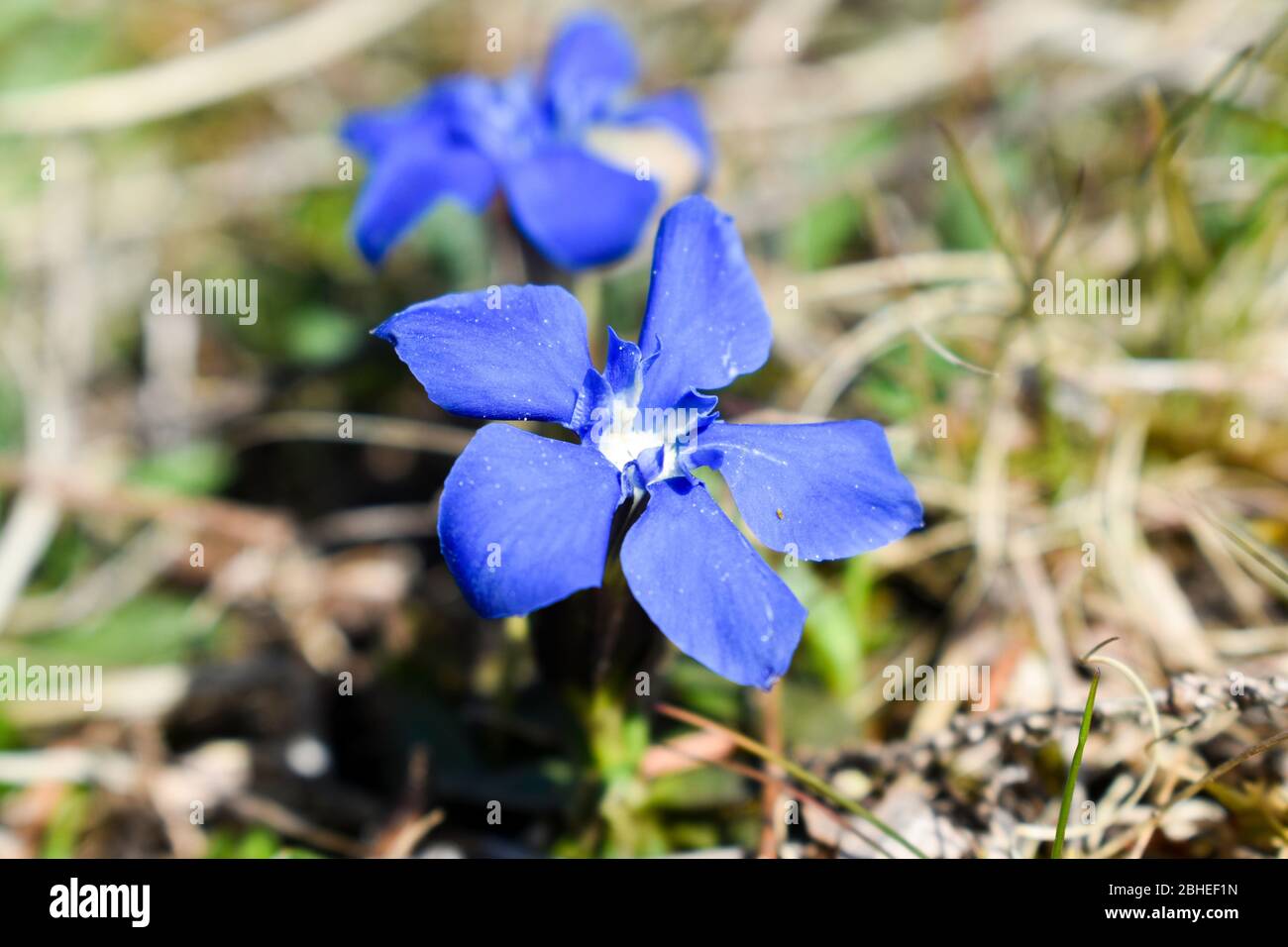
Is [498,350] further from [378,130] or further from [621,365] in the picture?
[378,130]

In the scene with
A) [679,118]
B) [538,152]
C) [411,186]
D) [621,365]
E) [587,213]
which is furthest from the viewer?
[679,118]

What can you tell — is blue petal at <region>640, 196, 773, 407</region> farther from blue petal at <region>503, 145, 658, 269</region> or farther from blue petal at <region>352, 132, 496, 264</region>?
blue petal at <region>352, 132, 496, 264</region>

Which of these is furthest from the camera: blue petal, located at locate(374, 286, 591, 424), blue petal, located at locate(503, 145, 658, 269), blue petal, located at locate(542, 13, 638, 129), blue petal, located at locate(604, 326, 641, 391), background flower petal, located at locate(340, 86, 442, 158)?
blue petal, located at locate(542, 13, 638, 129)

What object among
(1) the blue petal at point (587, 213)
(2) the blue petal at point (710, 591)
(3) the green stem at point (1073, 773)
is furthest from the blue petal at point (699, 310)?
Result: (3) the green stem at point (1073, 773)

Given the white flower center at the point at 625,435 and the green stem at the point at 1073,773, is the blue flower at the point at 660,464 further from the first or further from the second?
the green stem at the point at 1073,773

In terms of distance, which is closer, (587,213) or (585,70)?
(587,213)

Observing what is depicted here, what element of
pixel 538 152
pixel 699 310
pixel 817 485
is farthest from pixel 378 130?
pixel 817 485

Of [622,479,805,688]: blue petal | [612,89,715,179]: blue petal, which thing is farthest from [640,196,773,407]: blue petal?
[612,89,715,179]: blue petal
